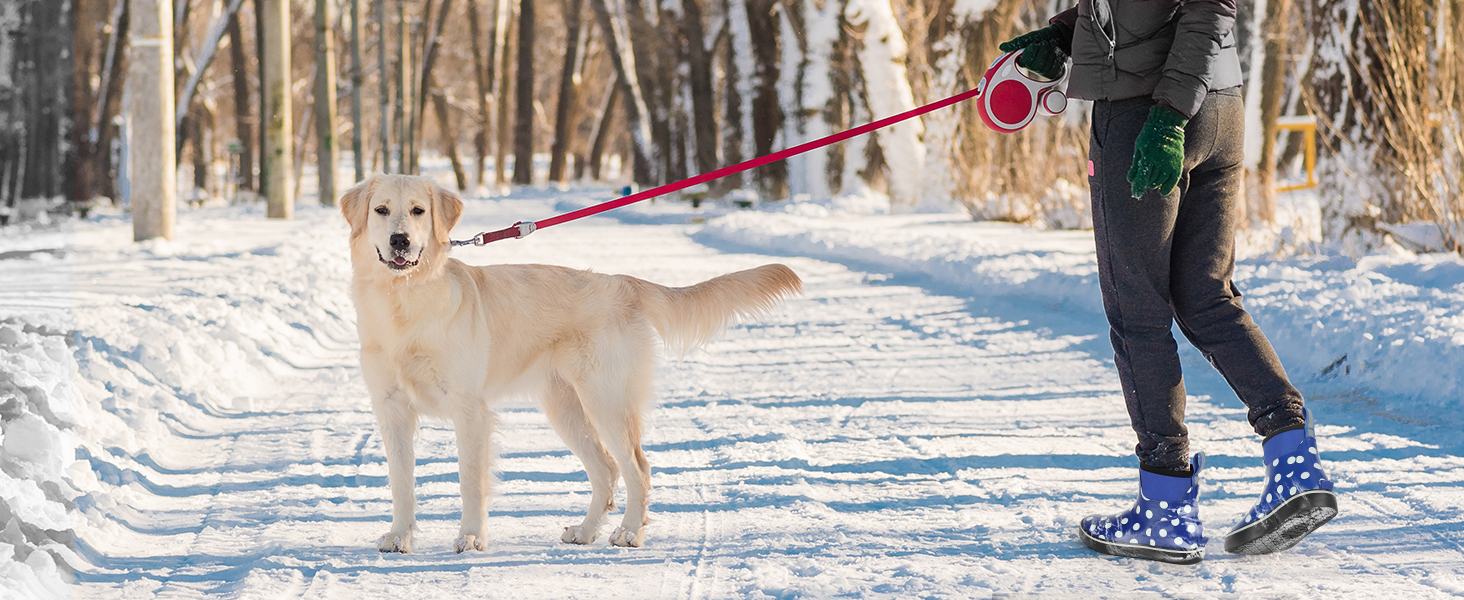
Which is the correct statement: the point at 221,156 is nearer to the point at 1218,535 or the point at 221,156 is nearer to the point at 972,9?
the point at 972,9

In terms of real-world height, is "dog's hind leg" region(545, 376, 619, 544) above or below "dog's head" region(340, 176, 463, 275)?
below

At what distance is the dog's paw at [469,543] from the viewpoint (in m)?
4.71

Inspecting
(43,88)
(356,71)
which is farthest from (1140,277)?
(356,71)

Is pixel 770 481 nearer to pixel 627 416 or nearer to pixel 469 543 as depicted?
pixel 627 416

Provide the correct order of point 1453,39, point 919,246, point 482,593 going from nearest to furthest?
point 482,593, point 1453,39, point 919,246

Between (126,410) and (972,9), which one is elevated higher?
(972,9)

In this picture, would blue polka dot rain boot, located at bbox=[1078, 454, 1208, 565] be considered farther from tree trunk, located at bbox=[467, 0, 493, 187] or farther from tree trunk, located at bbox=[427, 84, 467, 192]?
tree trunk, located at bbox=[467, 0, 493, 187]

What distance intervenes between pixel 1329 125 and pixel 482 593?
10.3 meters

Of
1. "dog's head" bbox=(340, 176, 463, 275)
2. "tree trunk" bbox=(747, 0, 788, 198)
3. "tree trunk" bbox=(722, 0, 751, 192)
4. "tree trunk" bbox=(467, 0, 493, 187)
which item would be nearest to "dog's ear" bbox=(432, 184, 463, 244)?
"dog's head" bbox=(340, 176, 463, 275)

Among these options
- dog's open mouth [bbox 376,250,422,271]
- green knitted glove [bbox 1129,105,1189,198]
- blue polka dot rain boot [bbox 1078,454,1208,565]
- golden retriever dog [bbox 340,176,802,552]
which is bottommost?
blue polka dot rain boot [bbox 1078,454,1208,565]

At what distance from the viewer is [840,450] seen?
6180 millimetres

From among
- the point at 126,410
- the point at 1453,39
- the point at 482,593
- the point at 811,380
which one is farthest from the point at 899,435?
the point at 1453,39

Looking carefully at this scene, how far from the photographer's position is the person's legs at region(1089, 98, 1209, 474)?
421 centimetres

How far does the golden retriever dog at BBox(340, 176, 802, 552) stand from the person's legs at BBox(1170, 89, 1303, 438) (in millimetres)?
1493
